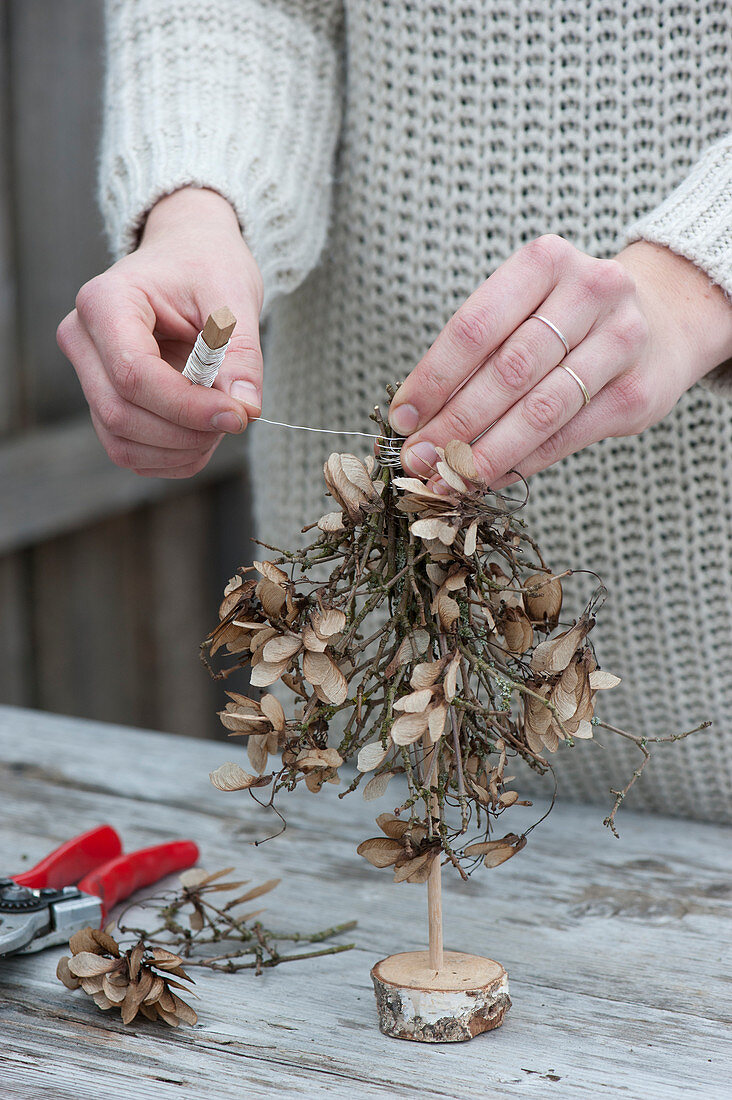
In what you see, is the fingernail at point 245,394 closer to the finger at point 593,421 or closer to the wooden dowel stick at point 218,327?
the wooden dowel stick at point 218,327

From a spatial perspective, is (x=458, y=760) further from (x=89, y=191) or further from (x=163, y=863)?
(x=89, y=191)

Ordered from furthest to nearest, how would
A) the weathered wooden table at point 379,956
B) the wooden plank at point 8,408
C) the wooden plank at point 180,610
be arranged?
the wooden plank at point 180,610, the wooden plank at point 8,408, the weathered wooden table at point 379,956

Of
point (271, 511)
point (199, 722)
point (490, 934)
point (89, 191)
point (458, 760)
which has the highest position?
point (89, 191)

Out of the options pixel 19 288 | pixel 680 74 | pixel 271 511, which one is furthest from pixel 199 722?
pixel 680 74

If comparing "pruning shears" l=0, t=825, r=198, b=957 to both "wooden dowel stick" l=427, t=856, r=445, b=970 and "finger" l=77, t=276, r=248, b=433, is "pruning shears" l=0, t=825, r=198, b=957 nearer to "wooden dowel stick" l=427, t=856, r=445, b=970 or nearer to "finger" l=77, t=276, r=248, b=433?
"wooden dowel stick" l=427, t=856, r=445, b=970

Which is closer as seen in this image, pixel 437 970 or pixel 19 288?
pixel 437 970

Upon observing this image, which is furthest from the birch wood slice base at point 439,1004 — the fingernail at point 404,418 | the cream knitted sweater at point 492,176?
the cream knitted sweater at point 492,176

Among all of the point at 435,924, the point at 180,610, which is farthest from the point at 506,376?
the point at 180,610
